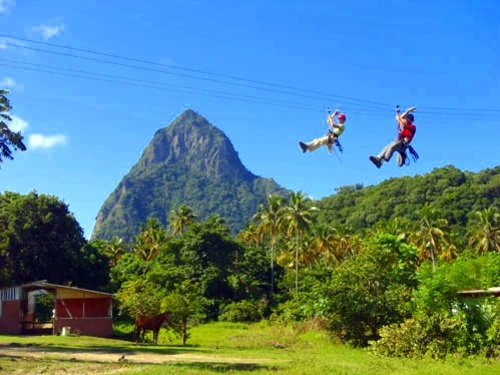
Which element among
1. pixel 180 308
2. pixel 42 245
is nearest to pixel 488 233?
pixel 180 308

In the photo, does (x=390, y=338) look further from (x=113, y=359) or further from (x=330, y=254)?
(x=330, y=254)

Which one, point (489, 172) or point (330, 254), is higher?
point (489, 172)

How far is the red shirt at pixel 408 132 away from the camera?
38.5 feet

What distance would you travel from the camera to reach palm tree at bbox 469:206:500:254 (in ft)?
194

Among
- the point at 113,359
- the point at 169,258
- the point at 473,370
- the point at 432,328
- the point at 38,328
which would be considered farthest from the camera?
the point at 169,258

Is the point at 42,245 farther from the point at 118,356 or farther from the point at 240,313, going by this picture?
the point at 118,356

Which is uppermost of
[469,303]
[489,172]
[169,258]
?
[489,172]

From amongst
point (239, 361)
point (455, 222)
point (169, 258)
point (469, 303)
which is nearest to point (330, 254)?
point (169, 258)

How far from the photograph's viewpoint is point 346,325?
1108 inches

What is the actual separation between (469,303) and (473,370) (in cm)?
748

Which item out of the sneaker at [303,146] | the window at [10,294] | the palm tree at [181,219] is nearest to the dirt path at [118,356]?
the sneaker at [303,146]

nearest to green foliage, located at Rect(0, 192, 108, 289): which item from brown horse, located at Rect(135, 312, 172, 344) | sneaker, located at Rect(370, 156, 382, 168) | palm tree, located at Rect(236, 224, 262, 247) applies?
brown horse, located at Rect(135, 312, 172, 344)

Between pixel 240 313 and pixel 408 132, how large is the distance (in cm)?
4277

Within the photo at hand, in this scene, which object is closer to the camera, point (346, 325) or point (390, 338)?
point (390, 338)
